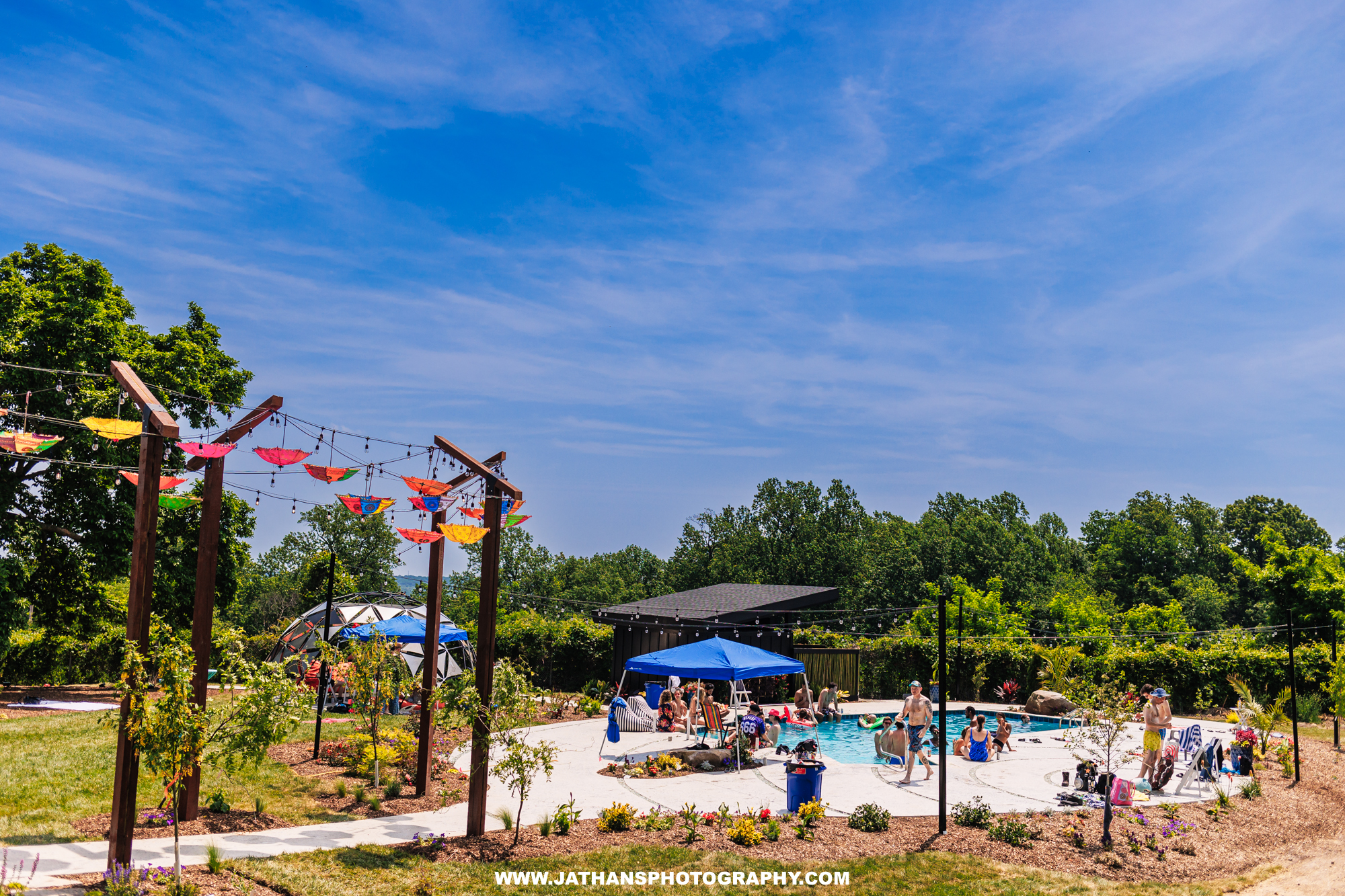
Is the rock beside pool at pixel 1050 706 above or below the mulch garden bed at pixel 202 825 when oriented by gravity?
below

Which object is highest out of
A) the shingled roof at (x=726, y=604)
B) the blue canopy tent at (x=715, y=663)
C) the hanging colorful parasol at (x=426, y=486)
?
the hanging colorful parasol at (x=426, y=486)

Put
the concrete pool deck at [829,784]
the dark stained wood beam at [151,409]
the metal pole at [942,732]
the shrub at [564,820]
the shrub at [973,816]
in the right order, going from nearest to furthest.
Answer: the dark stained wood beam at [151,409]
the shrub at [564,820]
the metal pole at [942,732]
the shrub at [973,816]
the concrete pool deck at [829,784]

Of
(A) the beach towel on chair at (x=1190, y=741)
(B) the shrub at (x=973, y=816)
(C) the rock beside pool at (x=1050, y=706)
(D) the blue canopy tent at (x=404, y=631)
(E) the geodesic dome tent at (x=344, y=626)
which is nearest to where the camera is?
(B) the shrub at (x=973, y=816)

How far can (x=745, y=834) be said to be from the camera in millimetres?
10258

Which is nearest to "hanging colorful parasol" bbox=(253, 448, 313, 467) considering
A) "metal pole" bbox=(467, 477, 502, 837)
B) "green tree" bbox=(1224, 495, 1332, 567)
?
"metal pole" bbox=(467, 477, 502, 837)

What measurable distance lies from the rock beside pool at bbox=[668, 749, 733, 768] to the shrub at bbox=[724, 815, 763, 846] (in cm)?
550

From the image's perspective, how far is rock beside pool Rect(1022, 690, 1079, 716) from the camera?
77.7 ft

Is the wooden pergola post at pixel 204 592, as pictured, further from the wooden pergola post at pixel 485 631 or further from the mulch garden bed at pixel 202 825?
the wooden pergola post at pixel 485 631

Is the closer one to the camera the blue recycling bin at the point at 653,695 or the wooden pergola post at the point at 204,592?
the wooden pergola post at the point at 204,592

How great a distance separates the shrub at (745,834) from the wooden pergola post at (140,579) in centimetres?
637

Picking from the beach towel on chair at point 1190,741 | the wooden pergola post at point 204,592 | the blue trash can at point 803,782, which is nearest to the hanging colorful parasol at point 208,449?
the wooden pergola post at point 204,592

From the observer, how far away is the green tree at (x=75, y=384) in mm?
20047

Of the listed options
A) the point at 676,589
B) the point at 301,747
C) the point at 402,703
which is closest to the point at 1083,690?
the point at 301,747

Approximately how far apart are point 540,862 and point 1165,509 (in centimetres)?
7434
